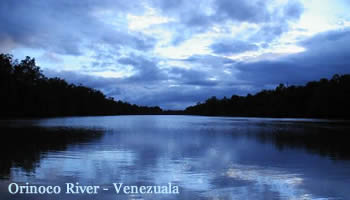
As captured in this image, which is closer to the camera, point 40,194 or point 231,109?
point 40,194

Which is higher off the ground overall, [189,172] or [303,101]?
[303,101]

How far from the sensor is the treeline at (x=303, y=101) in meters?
92.7

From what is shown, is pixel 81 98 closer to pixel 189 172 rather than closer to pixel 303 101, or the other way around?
pixel 303 101

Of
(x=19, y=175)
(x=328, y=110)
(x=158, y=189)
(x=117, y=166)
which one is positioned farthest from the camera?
(x=328, y=110)

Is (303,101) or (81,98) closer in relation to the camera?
(303,101)

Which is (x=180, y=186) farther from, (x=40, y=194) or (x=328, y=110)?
(x=328, y=110)

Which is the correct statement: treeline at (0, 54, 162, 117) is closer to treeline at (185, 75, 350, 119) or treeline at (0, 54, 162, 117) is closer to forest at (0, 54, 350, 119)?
forest at (0, 54, 350, 119)

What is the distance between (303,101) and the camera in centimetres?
12056

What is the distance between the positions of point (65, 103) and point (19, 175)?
11974 cm

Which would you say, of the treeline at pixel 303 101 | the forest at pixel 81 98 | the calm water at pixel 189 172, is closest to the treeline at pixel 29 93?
the forest at pixel 81 98

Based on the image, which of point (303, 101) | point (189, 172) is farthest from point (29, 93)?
point (303, 101)

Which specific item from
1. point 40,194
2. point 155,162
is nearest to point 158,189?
point 40,194

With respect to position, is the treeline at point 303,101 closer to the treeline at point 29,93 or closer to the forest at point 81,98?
the forest at point 81,98

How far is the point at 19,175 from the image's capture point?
35.1 ft
